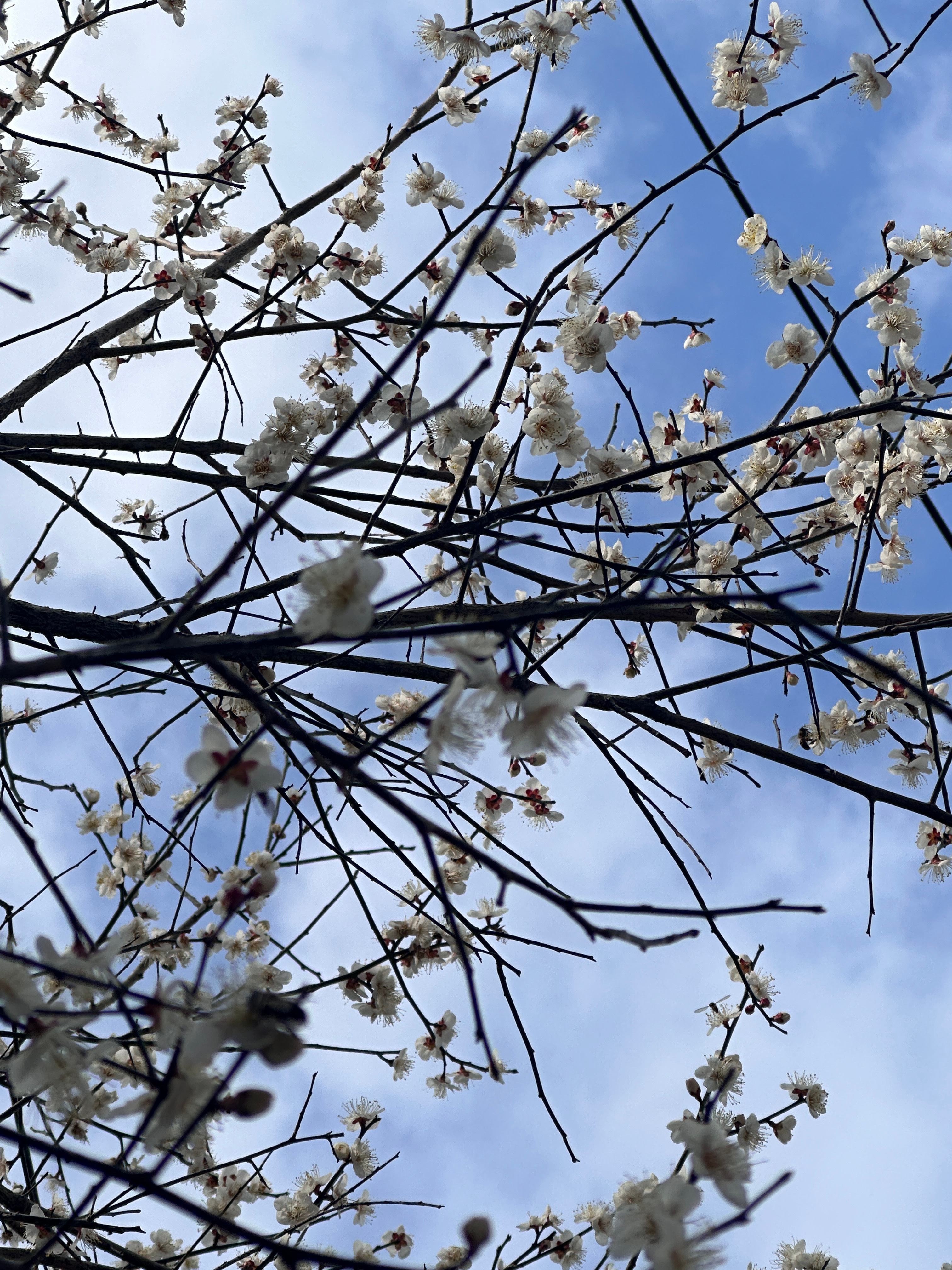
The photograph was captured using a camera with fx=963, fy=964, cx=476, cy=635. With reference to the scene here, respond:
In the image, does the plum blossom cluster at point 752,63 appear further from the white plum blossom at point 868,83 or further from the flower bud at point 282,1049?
the flower bud at point 282,1049

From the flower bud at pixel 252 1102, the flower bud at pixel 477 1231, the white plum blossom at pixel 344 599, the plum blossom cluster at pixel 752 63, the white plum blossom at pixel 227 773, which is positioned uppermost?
the plum blossom cluster at pixel 752 63

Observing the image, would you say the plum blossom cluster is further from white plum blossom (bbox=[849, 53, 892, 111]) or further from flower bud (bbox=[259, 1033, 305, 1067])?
flower bud (bbox=[259, 1033, 305, 1067])

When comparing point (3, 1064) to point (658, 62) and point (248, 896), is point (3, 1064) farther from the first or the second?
point (658, 62)

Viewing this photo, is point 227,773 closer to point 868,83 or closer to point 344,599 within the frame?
point 344,599

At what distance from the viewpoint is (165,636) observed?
93 cm

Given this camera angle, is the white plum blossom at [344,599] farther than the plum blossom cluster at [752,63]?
No

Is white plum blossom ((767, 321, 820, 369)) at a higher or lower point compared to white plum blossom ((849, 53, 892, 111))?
lower

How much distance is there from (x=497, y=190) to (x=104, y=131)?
2232 mm

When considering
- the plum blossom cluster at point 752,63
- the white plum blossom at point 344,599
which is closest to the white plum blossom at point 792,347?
the plum blossom cluster at point 752,63

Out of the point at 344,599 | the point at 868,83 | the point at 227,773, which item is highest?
the point at 868,83

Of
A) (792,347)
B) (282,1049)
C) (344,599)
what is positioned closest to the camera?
(282,1049)

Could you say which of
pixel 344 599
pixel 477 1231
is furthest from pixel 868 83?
pixel 477 1231

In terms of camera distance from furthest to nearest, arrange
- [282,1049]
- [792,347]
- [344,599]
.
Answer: [792,347] → [344,599] → [282,1049]

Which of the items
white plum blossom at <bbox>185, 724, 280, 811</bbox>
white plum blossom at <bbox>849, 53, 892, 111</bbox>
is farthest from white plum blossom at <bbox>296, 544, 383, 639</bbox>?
white plum blossom at <bbox>849, 53, 892, 111</bbox>
